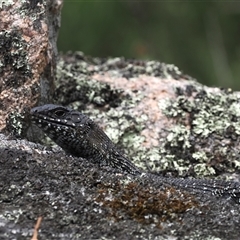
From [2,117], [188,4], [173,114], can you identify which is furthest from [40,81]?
[188,4]

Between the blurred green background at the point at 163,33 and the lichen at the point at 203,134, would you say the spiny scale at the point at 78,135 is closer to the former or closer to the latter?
the lichen at the point at 203,134

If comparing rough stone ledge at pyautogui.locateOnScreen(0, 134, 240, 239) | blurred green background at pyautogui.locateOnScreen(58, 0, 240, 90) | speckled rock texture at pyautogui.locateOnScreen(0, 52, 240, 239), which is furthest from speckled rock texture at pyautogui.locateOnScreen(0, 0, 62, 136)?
blurred green background at pyautogui.locateOnScreen(58, 0, 240, 90)

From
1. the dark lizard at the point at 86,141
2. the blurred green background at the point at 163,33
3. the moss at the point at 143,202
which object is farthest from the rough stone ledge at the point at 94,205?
the blurred green background at the point at 163,33

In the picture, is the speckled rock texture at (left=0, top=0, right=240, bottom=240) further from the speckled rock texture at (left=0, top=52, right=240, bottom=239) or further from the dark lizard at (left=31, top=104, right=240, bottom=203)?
the dark lizard at (left=31, top=104, right=240, bottom=203)

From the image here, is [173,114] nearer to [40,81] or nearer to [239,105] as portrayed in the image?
[239,105]

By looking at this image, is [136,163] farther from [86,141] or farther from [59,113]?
[59,113]
